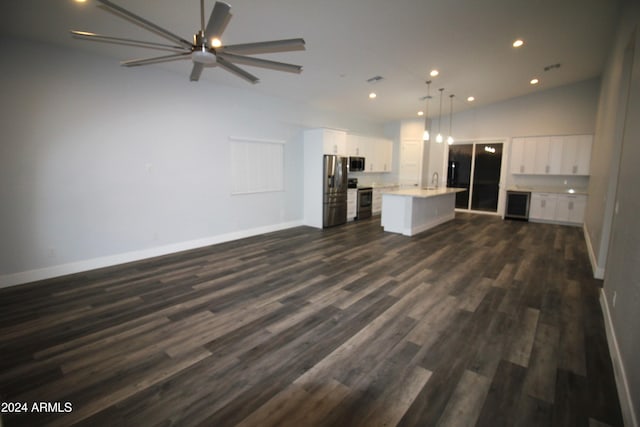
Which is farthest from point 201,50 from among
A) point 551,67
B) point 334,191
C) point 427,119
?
point 427,119

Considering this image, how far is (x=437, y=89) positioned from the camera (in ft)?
22.1

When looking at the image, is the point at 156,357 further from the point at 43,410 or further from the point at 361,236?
the point at 361,236

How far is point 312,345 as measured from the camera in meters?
2.53

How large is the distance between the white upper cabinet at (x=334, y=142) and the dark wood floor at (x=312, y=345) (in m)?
3.29

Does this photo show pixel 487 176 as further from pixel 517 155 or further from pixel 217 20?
pixel 217 20

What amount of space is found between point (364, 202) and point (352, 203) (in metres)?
0.53

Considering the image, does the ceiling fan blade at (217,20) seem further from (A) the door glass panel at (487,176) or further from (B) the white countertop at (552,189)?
(A) the door glass panel at (487,176)

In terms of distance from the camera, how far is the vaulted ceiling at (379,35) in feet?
10.4

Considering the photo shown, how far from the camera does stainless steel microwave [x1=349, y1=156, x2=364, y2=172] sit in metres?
8.14

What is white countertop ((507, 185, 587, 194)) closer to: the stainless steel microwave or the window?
the stainless steel microwave

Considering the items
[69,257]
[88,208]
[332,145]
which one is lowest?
[69,257]

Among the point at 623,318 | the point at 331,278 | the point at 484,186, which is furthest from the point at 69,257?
the point at 484,186

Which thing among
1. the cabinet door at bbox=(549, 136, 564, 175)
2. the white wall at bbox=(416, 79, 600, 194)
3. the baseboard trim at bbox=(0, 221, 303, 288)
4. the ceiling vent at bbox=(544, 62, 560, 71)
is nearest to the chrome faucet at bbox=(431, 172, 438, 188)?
the white wall at bbox=(416, 79, 600, 194)

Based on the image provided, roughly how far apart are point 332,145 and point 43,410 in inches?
248
